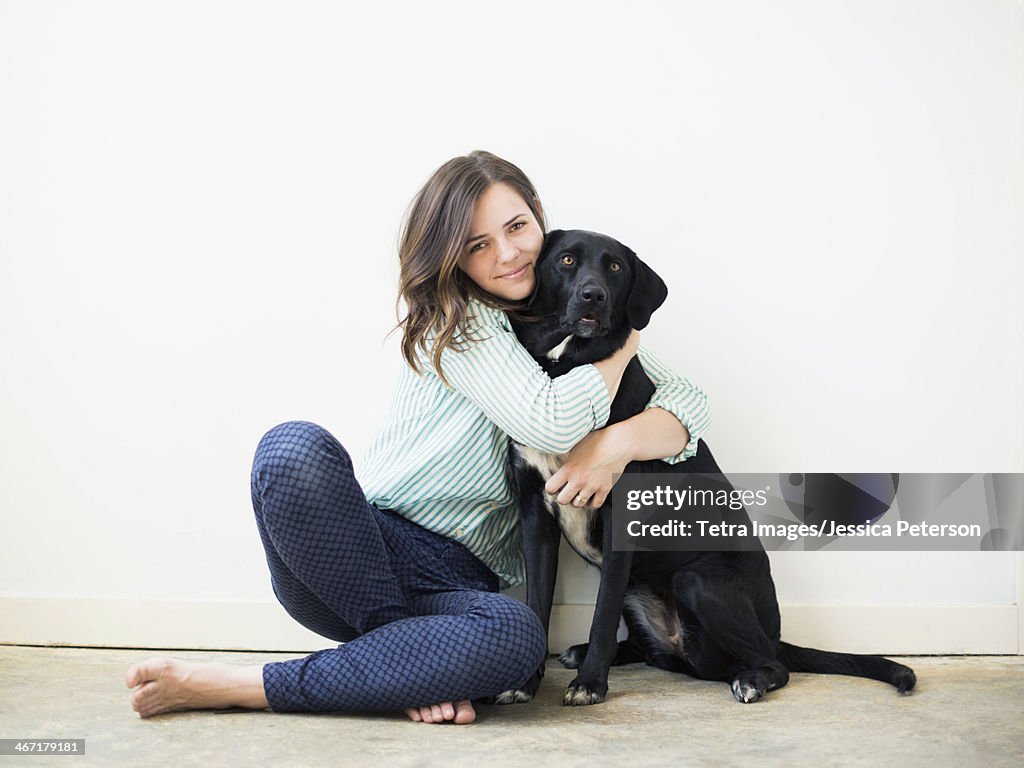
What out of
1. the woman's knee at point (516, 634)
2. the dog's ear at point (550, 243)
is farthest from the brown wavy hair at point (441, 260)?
the woman's knee at point (516, 634)

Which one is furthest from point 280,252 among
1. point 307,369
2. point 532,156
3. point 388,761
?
point 388,761

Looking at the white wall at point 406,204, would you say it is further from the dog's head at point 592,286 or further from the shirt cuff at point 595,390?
the shirt cuff at point 595,390

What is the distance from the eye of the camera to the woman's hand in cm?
168

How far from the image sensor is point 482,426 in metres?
1.76

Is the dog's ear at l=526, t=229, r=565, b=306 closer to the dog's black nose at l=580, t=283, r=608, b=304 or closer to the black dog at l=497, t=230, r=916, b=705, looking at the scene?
the black dog at l=497, t=230, r=916, b=705

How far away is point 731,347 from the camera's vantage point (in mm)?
2090

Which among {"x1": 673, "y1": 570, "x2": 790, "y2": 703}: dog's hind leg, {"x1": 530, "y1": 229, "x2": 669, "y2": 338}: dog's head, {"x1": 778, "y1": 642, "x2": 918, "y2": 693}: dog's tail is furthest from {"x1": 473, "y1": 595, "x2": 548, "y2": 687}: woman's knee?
{"x1": 778, "y1": 642, "x2": 918, "y2": 693}: dog's tail

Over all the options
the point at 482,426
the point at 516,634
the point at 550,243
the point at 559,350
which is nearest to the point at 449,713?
the point at 516,634

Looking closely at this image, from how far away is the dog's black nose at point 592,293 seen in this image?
1.64m

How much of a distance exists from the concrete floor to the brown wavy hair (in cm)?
65

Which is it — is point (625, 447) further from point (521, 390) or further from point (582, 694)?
point (582, 694)

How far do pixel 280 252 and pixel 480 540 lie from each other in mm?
842

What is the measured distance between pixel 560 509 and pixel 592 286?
0.43m

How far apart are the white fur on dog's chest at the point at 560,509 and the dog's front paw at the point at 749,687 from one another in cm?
35
